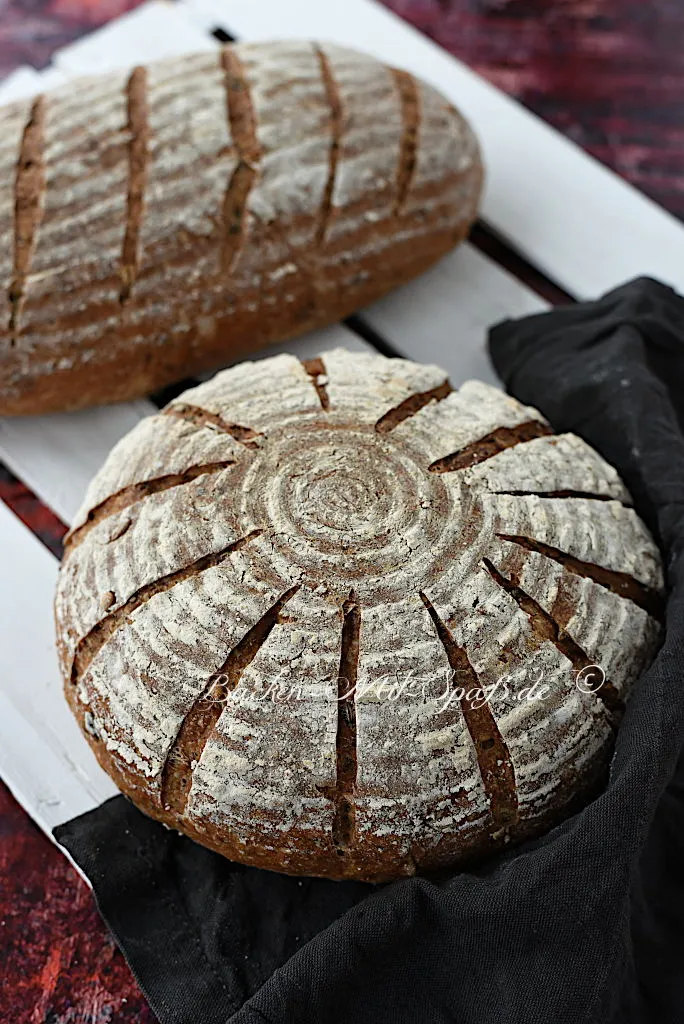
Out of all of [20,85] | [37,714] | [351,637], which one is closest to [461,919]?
[351,637]

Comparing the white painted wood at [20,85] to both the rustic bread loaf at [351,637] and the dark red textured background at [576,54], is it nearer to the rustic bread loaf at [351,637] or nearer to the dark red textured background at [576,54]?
the dark red textured background at [576,54]

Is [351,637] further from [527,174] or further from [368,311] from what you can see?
[527,174]

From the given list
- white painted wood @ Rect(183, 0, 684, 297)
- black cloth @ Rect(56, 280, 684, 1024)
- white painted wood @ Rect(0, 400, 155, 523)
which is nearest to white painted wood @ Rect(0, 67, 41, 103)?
white painted wood @ Rect(183, 0, 684, 297)

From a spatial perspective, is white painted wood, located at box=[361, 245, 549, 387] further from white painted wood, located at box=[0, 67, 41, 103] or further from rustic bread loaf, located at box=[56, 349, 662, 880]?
white painted wood, located at box=[0, 67, 41, 103]

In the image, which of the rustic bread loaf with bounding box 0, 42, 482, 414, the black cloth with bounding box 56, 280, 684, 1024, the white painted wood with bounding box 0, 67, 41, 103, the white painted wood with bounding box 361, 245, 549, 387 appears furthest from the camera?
the white painted wood with bounding box 0, 67, 41, 103

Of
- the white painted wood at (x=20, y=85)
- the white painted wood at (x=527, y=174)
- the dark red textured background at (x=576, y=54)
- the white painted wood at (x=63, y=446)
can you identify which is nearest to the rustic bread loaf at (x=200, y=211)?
the white painted wood at (x=63, y=446)

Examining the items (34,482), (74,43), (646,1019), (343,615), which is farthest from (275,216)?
(646,1019)
